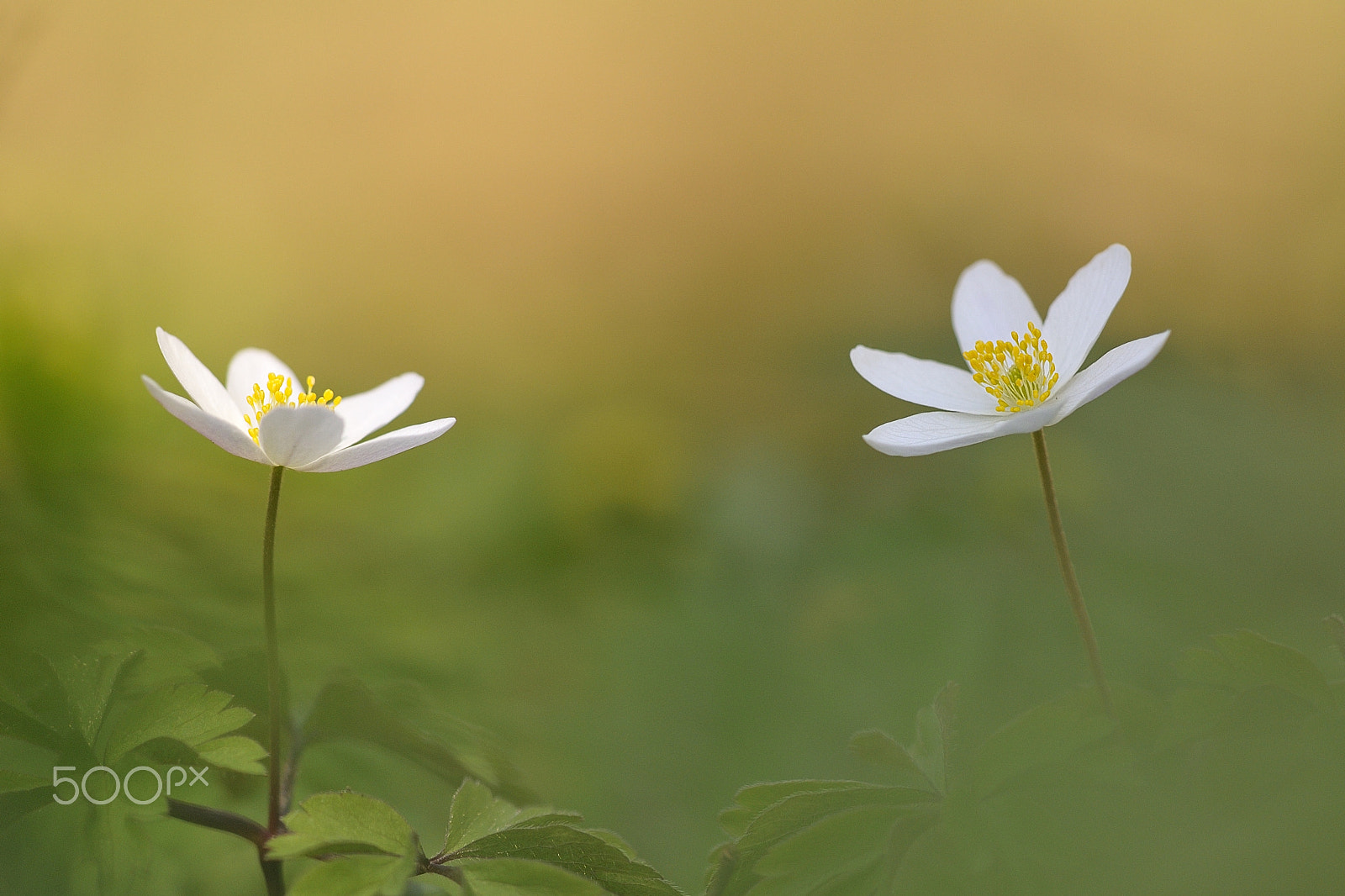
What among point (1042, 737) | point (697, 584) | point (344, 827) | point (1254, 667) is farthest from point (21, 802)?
point (697, 584)

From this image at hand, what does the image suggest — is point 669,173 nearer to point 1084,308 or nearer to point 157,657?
point 1084,308

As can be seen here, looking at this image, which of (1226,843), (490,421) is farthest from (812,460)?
(1226,843)

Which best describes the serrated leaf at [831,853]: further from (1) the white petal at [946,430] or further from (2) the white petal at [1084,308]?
(2) the white petal at [1084,308]

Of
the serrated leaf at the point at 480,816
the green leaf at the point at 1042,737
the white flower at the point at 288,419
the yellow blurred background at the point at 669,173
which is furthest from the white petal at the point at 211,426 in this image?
the yellow blurred background at the point at 669,173
